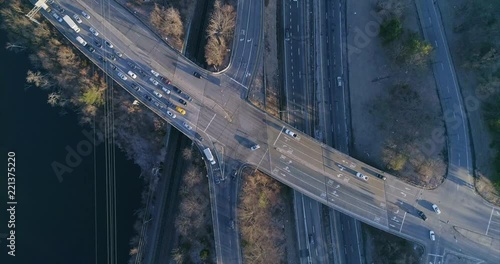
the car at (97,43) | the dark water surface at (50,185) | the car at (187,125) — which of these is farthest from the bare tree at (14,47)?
the car at (187,125)

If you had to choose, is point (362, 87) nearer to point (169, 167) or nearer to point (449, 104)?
point (449, 104)

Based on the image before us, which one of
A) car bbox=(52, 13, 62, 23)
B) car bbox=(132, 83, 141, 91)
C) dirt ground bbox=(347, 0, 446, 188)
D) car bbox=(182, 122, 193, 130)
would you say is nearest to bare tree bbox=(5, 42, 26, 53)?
car bbox=(52, 13, 62, 23)

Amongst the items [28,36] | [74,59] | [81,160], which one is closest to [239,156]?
[81,160]

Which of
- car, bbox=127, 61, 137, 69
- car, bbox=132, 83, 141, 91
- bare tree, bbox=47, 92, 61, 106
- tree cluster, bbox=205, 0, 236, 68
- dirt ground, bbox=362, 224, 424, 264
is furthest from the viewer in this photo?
bare tree, bbox=47, 92, 61, 106

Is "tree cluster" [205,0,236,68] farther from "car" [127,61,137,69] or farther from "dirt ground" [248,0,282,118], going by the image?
"car" [127,61,137,69]

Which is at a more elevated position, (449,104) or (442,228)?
(449,104)

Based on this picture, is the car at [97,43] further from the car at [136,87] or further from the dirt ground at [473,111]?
the dirt ground at [473,111]
